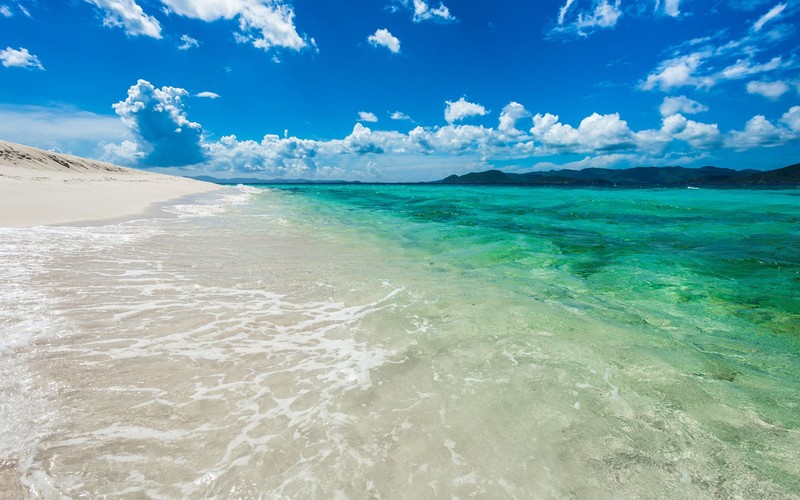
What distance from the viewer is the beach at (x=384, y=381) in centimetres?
293

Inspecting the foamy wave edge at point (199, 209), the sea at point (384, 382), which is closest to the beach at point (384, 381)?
the sea at point (384, 382)

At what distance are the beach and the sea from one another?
2 cm

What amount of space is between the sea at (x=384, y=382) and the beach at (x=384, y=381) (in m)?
0.02

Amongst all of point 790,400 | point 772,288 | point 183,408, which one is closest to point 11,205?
point 183,408

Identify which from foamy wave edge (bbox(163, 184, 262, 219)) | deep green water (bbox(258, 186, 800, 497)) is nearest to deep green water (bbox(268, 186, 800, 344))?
deep green water (bbox(258, 186, 800, 497))

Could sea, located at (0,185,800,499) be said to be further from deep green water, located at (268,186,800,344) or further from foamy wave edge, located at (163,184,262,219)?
foamy wave edge, located at (163,184,262,219)

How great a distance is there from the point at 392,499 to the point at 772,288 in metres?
10.5

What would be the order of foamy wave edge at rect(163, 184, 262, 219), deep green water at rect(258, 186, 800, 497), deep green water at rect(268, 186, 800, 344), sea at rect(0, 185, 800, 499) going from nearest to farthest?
sea at rect(0, 185, 800, 499)
deep green water at rect(258, 186, 800, 497)
deep green water at rect(268, 186, 800, 344)
foamy wave edge at rect(163, 184, 262, 219)

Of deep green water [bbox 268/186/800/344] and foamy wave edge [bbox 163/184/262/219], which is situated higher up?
foamy wave edge [bbox 163/184/262/219]

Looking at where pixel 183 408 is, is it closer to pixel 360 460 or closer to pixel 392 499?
pixel 360 460

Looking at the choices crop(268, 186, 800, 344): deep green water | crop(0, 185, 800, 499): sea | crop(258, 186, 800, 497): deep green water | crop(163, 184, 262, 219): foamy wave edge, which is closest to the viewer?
crop(0, 185, 800, 499): sea

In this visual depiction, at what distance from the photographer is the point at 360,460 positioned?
10.2ft

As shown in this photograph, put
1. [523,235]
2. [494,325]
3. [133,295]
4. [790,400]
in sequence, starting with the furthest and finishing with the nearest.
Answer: [523,235]
[133,295]
[494,325]
[790,400]

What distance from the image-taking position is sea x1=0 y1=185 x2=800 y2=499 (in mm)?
2928
